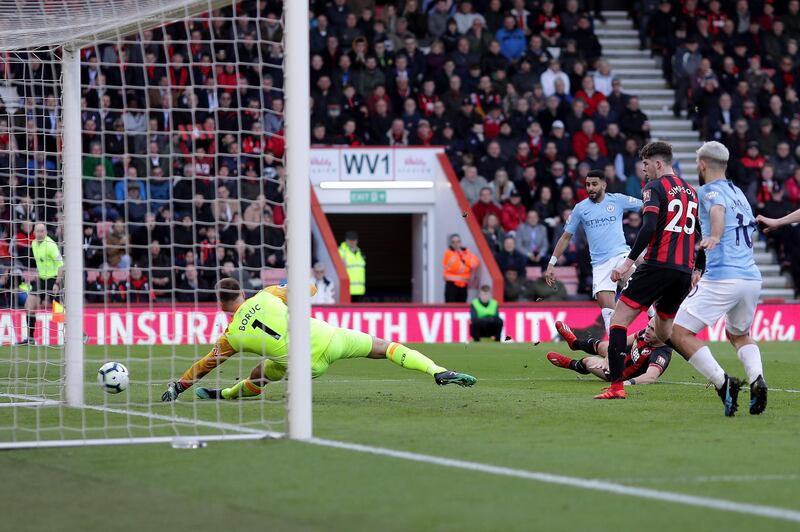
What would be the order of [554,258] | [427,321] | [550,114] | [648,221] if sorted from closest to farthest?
[648,221] < [554,258] < [427,321] < [550,114]

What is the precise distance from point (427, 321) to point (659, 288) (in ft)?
42.9

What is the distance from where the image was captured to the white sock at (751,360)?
9.51m

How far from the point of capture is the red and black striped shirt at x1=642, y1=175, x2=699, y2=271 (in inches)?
401

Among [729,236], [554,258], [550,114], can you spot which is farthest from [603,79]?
[729,236]

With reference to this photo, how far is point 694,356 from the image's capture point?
979cm

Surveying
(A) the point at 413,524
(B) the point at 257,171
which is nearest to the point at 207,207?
(B) the point at 257,171

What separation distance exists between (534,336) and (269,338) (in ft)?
45.0

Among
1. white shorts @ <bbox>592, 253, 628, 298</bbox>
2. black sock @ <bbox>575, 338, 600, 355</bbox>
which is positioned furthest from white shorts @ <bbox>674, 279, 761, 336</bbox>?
white shorts @ <bbox>592, 253, 628, 298</bbox>

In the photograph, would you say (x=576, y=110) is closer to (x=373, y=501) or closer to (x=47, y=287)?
(x=47, y=287)

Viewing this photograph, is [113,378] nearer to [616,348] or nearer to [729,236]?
[616,348]

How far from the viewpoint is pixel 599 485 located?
6117mm

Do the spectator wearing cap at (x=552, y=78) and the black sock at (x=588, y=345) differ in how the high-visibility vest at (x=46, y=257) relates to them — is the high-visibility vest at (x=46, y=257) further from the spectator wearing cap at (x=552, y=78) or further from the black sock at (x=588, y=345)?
the spectator wearing cap at (x=552, y=78)

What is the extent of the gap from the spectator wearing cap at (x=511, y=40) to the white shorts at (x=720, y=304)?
62.8 feet

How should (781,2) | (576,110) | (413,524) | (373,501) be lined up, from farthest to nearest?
(781,2) → (576,110) → (373,501) → (413,524)
